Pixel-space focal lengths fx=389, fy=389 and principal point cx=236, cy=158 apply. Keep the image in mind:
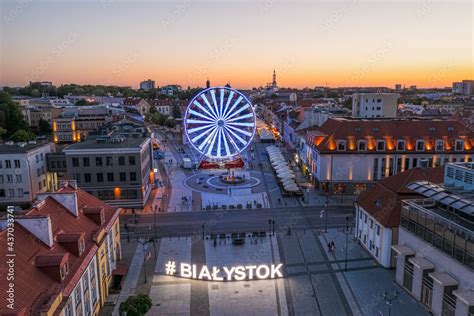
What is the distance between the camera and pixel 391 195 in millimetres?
39375

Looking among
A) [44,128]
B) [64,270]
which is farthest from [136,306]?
[44,128]

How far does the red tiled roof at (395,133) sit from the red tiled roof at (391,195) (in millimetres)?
20141

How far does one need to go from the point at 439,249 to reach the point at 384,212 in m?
9.11

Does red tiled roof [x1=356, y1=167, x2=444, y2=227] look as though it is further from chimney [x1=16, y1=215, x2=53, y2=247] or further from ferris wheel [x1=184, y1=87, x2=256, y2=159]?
ferris wheel [x1=184, y1=87, x2=256, y2=159]

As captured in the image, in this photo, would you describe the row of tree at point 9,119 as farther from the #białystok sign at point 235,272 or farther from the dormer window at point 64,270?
the dormer window at point 64,270

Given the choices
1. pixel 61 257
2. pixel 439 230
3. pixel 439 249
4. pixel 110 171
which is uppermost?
pixel 61 257

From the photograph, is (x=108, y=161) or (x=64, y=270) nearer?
(x=64, y=270)

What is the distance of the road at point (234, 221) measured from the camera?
4866 cm

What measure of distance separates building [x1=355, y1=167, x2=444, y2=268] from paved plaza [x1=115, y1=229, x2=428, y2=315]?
129 centimetres

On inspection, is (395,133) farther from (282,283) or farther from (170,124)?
(170,124)

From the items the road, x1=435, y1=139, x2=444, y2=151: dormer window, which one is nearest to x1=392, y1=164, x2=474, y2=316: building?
the road

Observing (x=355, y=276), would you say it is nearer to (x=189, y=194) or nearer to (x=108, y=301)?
(x=108, y=301)

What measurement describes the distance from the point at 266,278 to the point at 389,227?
496 inches

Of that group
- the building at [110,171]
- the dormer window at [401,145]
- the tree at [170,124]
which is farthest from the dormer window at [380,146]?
the tree at [170,124]
